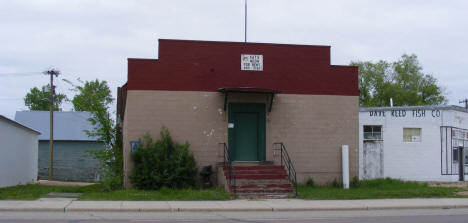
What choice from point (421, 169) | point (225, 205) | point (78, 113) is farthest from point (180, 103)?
point (78, 113)

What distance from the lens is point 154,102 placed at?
2120cm

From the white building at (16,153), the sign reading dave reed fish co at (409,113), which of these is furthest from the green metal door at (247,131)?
the white building at (16,153)

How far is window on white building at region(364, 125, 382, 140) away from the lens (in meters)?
27.7

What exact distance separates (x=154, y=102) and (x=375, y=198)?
31.4 feet

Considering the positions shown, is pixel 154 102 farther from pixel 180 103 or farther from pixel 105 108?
pixel 105 108

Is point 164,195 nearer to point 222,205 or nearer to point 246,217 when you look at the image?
point 222,205

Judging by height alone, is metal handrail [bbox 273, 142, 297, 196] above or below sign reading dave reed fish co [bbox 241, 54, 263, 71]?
below

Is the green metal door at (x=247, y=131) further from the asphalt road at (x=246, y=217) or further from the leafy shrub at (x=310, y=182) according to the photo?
the asphalt road at (x=246, y=217)

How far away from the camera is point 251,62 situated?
22047mm

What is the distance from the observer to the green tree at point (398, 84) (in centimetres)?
5278

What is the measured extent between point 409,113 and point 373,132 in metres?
2.24

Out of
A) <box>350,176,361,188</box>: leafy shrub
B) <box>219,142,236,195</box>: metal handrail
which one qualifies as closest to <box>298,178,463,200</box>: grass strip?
<box>350,176,361,188</box>: leafy shrub

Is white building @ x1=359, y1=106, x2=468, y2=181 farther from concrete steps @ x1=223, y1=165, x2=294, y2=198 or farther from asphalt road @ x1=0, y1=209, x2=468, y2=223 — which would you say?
asphalt road @ x1=0, y1=209, x2=468, y2=223

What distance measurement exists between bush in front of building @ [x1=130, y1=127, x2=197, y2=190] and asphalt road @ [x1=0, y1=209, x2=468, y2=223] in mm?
5298
